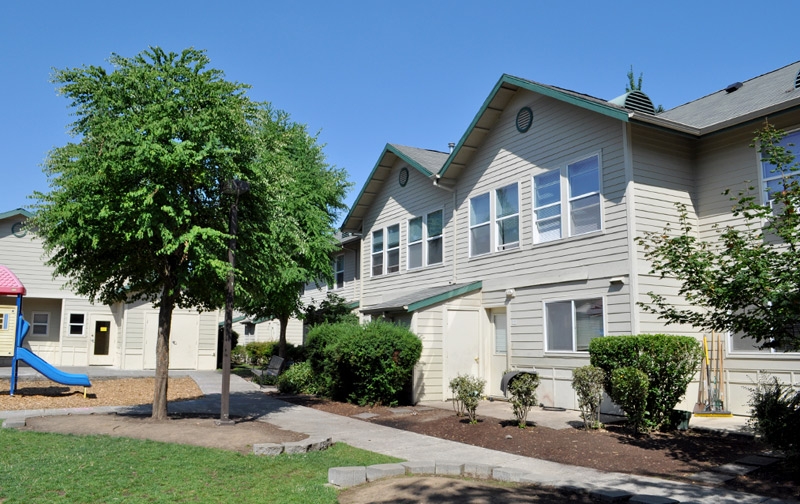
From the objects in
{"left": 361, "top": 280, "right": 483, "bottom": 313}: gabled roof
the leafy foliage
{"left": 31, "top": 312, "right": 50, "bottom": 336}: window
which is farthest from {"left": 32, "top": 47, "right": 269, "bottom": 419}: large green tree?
{"left": 31, "top": 312, "right": 50, "bottom": 336}: window

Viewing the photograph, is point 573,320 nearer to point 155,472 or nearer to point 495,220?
point 495,220

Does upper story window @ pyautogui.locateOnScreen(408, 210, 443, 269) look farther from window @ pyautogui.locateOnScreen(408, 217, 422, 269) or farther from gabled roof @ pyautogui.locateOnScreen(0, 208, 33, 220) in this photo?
gabled roof @ pyautogui.locateOnScreen(0, 208, 33, 220)

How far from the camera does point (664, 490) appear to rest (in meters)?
7.32

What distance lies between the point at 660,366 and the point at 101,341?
24.6m

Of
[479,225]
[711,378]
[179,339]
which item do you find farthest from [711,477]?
[179,339]

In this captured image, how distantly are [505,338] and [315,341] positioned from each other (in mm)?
5543

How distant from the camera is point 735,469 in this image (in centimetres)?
824

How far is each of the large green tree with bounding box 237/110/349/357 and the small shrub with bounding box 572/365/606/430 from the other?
20.8 ft

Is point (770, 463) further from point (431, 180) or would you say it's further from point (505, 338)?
point (431, 180)

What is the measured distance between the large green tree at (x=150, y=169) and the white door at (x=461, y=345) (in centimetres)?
652

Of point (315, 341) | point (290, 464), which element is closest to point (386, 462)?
point (290, 464)

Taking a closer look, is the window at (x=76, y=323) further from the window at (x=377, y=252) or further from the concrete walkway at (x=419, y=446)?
the window at (x=377, y=252)

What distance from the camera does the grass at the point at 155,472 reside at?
678 cm

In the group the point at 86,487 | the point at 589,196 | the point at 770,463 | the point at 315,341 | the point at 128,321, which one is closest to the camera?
the point at 86,487
